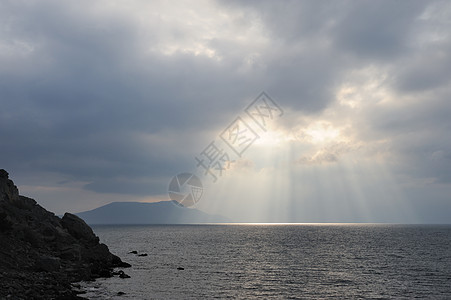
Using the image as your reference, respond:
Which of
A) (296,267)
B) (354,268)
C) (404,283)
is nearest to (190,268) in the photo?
(296,267)

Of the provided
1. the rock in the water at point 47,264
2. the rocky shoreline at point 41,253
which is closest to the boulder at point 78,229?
the rocky shoreline at point 41,253

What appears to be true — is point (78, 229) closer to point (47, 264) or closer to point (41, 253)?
point (41, 253)

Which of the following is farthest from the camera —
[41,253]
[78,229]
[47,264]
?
[78,229]

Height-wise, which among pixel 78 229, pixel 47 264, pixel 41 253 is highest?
pixel 78 229

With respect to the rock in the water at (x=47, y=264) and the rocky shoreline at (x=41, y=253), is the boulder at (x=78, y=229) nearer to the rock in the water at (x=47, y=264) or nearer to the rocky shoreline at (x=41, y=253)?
the rocky shoreline at (x=41, y=253)

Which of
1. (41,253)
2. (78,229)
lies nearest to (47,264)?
(41,253)

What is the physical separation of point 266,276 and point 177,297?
19.9 meters

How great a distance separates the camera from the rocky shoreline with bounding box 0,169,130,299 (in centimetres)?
3520

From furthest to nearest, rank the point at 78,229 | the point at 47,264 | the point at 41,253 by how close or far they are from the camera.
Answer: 1. the point at 78,229
2. the point at 41,253
3. the point at 47,264

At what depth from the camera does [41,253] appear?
5022 cm

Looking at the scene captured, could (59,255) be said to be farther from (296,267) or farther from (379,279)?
(379,279)

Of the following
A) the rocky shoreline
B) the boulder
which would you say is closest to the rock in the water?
the rocky shoreline

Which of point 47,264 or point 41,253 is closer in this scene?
point 47,264

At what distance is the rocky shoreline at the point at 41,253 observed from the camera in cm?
3520
